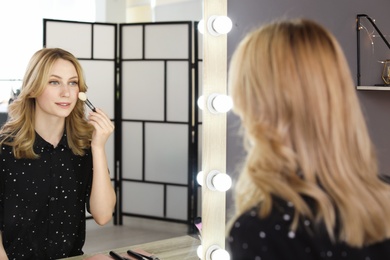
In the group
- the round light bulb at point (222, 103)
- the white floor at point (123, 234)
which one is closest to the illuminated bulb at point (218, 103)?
the round light bulb at point (222, 103)

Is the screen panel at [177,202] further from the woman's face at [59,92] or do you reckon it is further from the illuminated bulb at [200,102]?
the woman's face at [59,92]

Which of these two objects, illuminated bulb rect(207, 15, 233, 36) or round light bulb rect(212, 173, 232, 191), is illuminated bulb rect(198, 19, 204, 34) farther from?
round light bulb rect(212, 173, 232, 191)

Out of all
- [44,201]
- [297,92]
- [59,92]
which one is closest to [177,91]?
[59,92]

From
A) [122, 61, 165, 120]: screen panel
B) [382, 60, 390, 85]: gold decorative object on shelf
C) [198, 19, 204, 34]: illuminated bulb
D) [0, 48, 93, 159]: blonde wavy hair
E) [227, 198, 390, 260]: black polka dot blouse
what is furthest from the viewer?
[382, 60, 390, 85]: gold decorative object on shelf

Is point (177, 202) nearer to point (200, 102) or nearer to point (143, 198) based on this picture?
point (143, 198)

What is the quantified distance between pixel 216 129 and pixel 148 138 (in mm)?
252

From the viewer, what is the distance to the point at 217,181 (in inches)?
59.8

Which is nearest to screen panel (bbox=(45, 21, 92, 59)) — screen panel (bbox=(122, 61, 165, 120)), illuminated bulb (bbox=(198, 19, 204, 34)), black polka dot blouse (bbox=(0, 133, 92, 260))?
screen panel (bbox=(122, 61, 165, 120))

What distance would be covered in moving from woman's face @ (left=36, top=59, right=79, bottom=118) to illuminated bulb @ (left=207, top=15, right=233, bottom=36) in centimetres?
43

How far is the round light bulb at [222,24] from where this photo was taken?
58.7 inches

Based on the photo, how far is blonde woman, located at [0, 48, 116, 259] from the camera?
4.01ft

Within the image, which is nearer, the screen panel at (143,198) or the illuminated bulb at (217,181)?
the screen panel at (143,198)

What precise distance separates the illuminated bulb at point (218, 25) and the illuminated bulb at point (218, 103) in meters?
0.18

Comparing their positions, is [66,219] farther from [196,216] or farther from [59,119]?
[196,216]
